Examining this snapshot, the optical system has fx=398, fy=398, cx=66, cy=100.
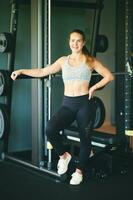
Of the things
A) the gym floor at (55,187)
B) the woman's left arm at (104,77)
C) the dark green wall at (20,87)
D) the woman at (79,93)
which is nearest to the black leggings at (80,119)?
the woman at (79,93)

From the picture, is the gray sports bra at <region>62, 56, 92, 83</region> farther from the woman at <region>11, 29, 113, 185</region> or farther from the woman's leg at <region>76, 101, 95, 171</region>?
the woman's leg at <region>76, 101, 95, 171</region>

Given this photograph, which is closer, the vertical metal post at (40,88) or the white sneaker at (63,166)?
the white sneaker at (63,166)

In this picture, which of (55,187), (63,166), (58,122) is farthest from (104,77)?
(55,187)

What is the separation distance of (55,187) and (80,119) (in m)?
0.66

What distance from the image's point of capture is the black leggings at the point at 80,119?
3.63 meters

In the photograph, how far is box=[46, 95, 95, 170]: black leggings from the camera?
11.9 ft

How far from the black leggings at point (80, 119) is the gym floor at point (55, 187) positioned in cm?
25

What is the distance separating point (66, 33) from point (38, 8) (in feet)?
3.78

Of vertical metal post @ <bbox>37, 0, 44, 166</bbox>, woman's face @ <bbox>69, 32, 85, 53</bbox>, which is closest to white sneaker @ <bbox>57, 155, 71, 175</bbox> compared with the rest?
vertical metal post @ <bbox>37, 0, 44, 166</bbox>

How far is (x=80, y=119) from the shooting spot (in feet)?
A: 12.0

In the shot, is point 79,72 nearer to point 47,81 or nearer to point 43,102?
point 47,81

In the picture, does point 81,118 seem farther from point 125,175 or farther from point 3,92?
point 3,92

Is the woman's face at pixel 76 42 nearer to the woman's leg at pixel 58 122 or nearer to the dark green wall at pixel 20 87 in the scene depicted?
the woman's leg at pixel 58 122

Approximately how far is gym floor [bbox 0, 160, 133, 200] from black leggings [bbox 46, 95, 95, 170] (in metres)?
0.25
